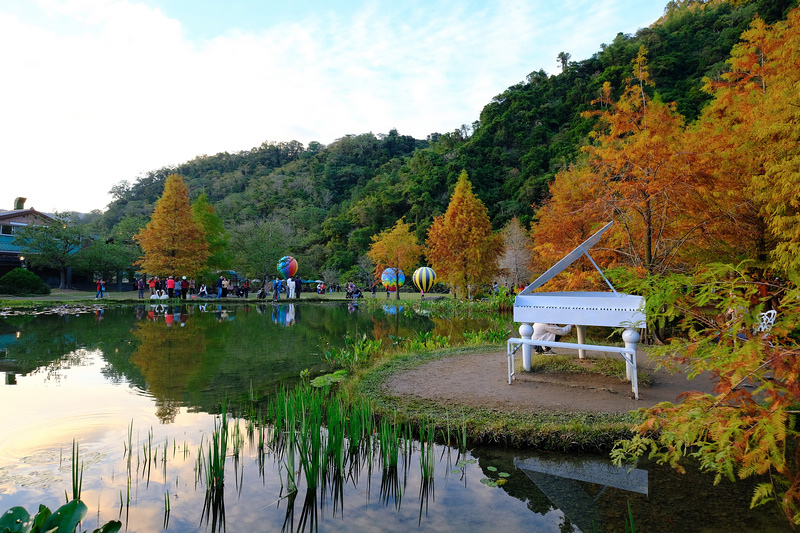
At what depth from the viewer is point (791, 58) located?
9117 millimetres

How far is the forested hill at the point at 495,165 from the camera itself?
151 feet

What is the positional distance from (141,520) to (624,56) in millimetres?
66731

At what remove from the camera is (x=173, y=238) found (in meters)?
28.9

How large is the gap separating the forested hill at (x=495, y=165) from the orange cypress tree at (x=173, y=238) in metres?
11.6

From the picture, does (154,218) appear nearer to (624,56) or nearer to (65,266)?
(65,266)

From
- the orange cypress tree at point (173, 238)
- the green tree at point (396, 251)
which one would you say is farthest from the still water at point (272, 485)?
the green tree at point (396, 251)

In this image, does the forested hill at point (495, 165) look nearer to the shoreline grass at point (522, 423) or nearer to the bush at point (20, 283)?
the bush at point (20, 283)

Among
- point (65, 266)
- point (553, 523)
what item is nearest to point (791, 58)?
point (553, 523)

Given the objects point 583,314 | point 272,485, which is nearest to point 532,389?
point 583,314

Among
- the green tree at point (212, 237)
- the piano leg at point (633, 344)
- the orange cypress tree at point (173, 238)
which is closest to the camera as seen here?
the piano leg at point (633, 344)

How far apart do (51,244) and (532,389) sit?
3560 centimetres

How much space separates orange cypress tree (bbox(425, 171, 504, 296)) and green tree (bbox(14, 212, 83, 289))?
25267 millimetres

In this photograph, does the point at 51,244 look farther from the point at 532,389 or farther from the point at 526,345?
the point at 532,389

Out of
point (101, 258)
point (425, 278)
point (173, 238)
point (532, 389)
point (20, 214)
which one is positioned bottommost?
point (532, 389)
